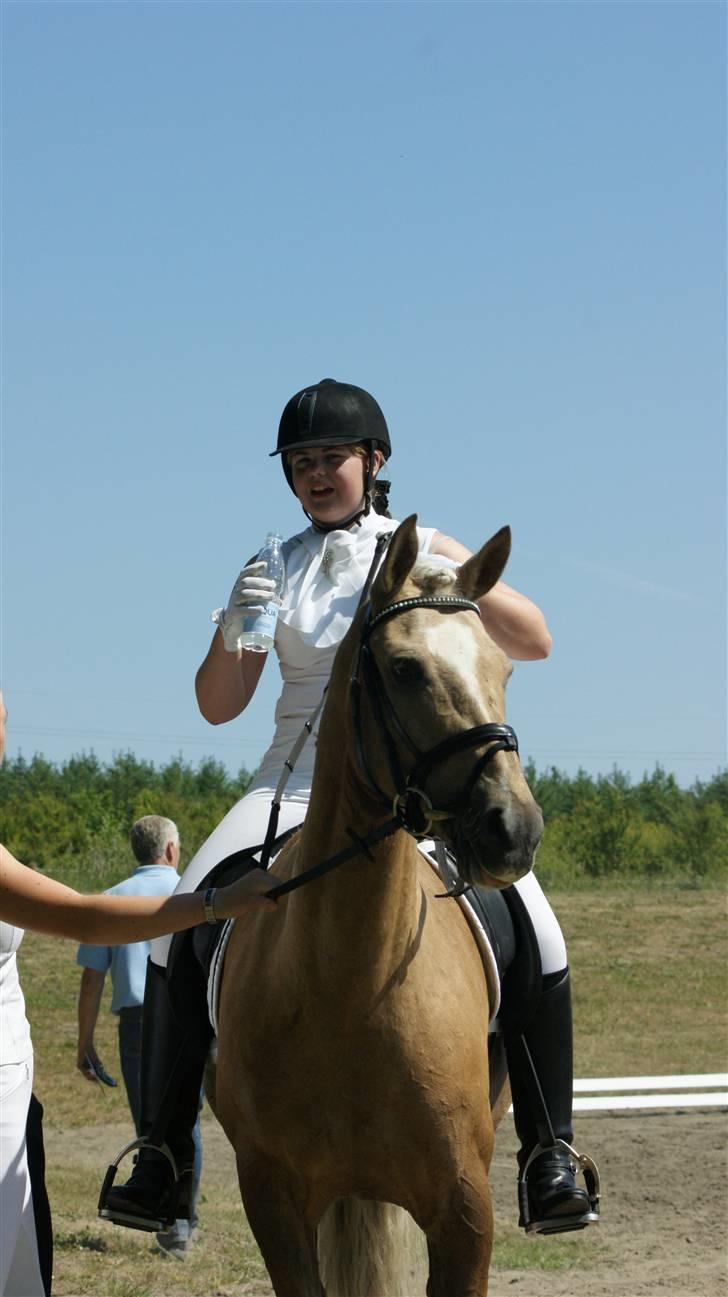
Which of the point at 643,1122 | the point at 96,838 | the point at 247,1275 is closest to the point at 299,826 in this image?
the point at 247,1275

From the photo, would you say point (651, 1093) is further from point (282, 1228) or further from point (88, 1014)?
point (282, 1228)

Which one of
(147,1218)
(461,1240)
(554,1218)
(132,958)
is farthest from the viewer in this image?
(132,958)

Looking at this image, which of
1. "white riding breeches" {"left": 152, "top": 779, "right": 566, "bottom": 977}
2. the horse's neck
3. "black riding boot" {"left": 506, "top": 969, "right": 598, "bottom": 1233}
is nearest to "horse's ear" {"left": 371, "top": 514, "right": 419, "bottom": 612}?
the horse's neck

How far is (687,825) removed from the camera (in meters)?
38.8

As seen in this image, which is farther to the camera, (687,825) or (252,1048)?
(687,825)

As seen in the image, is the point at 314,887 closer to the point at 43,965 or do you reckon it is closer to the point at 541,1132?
the point at 541,1132

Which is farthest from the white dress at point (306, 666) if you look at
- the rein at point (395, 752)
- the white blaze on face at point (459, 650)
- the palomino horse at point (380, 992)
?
the white blaze on face at point (459, 650)

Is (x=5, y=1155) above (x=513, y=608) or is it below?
below

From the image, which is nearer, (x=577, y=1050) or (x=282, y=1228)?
(x=282, y=1228)

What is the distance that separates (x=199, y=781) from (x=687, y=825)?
1652 centimetres

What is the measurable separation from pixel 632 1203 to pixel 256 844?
4806mm

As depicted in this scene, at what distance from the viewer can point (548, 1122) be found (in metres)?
4.71

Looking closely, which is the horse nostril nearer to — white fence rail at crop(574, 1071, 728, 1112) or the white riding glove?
the white riding glove

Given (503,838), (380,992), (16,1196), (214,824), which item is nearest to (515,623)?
(380,992)
